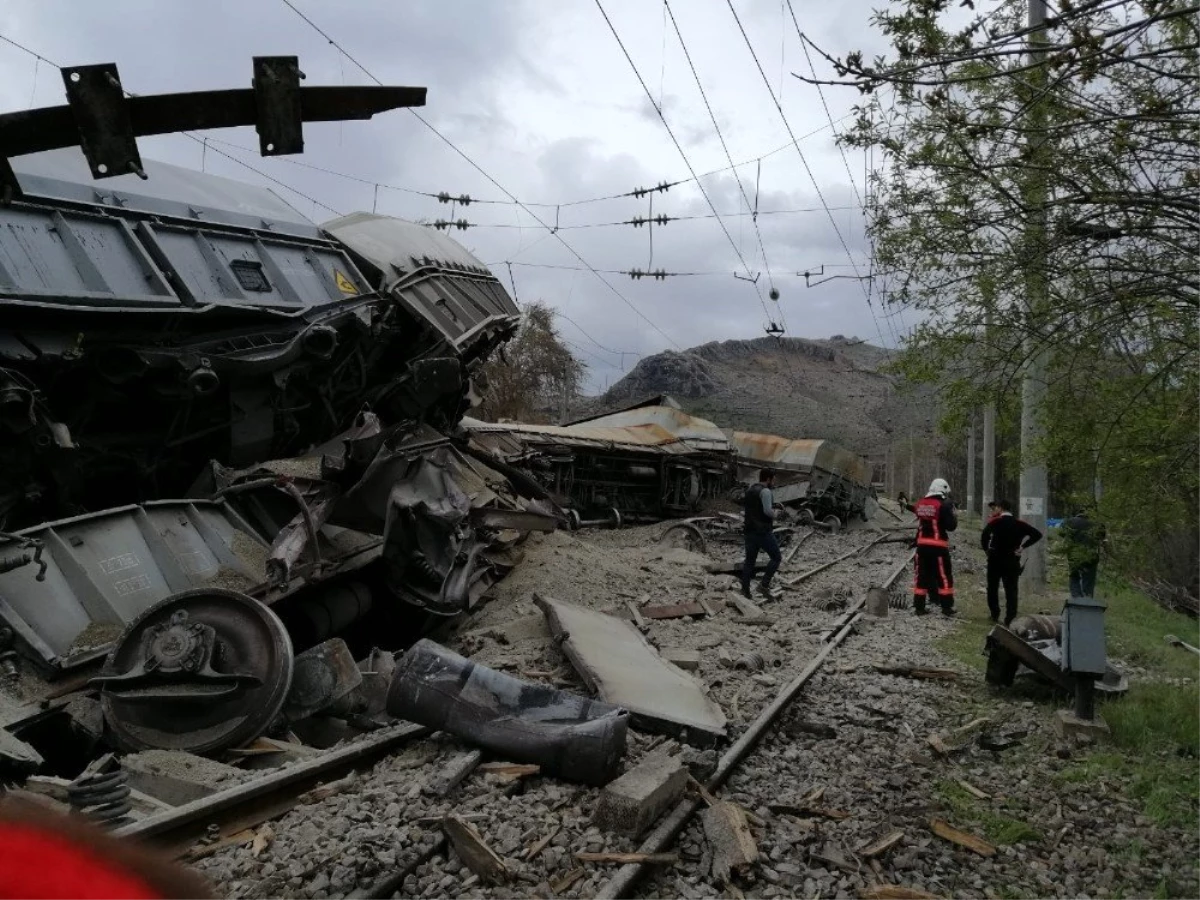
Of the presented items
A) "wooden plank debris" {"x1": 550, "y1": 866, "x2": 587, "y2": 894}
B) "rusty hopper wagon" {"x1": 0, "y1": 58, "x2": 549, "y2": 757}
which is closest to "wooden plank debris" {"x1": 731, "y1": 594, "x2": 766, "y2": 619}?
"rusty hopper wagon" {"x1": 0, "y1": 58, "x2": 549, "y2": 757}

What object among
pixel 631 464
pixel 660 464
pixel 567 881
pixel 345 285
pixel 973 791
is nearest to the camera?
pixel 567 881

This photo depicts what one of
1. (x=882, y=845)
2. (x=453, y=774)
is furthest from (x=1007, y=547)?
(x=453, y=774)

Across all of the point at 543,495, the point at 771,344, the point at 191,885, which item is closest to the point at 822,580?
the point at 543,495

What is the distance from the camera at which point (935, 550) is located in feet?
36.6

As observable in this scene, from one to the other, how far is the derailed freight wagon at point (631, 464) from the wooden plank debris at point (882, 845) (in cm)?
1185

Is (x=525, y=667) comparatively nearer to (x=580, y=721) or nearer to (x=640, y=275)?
(x=580, y=721)

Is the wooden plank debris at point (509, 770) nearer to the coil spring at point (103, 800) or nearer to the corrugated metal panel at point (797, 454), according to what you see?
the coil spring at point (103, 800)

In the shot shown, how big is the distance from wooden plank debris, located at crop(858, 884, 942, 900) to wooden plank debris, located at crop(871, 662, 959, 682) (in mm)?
4193

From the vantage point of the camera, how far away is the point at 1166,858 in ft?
14.4

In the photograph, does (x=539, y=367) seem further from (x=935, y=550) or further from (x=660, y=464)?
(x=935, y=550)

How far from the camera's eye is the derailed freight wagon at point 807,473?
24656mm

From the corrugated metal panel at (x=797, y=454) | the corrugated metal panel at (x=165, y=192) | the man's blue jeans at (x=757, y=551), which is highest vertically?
the corrugated metal panel at (x=165, y=192)

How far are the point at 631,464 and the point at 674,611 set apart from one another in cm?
1032

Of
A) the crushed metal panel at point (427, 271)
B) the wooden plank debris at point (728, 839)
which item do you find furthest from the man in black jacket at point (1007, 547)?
the wooden plank debris at point (728, 839)
